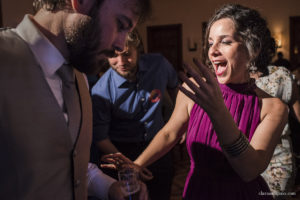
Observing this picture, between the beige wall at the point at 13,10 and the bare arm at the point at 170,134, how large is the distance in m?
3.41

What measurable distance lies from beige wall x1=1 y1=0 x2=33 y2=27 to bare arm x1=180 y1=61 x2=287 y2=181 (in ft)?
12.2

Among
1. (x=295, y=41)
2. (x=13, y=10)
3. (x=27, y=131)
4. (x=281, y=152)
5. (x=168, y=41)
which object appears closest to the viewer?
(x=27, y=131)

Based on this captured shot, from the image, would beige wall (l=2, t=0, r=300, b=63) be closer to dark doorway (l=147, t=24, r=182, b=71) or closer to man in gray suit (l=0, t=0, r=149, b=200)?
dark doorway (l=147, t=24, r=182, b=71)

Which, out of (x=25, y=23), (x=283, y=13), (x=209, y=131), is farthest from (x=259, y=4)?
(x=25, y=23)

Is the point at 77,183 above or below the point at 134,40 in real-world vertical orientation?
below

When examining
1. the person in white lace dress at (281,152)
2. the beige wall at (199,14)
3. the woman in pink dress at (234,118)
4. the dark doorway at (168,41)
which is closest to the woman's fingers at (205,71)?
the woman in pink dress at (234,118)

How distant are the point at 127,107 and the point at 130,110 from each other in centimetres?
3

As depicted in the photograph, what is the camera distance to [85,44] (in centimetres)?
95

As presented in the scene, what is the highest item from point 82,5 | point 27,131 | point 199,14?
point 199,14

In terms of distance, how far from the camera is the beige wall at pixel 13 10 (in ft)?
13.0

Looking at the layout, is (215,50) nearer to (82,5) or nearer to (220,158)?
(220,158)

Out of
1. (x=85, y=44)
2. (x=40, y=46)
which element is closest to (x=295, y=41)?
(x=85, y=44)

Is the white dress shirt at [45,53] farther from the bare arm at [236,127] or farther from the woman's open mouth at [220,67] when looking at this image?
the woman's open mouth at [220,67]

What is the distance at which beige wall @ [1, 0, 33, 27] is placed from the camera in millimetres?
3963
